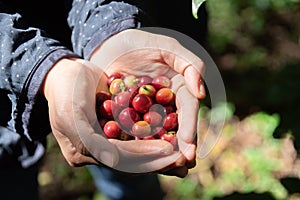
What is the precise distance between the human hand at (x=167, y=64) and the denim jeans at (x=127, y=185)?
456 mm

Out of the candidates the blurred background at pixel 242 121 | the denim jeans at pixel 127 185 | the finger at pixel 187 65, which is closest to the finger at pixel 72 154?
the finger at pixel 187 65

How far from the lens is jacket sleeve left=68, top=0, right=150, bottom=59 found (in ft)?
4.46

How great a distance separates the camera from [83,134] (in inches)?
47.1

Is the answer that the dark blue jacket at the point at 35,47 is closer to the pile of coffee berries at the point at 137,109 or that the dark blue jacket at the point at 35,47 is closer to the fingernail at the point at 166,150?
the pile of coffee berries at the point at 137,109

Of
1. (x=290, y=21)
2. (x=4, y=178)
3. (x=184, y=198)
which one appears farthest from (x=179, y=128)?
(x=290, y=21)

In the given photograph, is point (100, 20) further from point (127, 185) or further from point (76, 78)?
point (127, 185)

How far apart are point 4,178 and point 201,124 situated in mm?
907

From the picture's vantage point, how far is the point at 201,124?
7.39ft

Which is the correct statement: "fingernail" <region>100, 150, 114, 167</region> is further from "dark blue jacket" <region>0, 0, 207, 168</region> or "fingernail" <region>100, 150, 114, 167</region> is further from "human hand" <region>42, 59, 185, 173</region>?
"dark blue jacket" <region>0, 0, 207, 168</region>

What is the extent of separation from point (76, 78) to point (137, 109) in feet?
0.49

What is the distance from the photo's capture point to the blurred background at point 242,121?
223cm

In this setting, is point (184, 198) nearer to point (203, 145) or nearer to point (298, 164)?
point (298, 164)

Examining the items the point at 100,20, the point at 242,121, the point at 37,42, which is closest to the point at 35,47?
the point at 37,42

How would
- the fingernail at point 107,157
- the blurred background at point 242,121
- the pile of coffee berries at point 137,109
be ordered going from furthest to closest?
the blurred background at point 242,121 < the pile of coffee berries at point 137,109 < the fingernail at point 107,157
